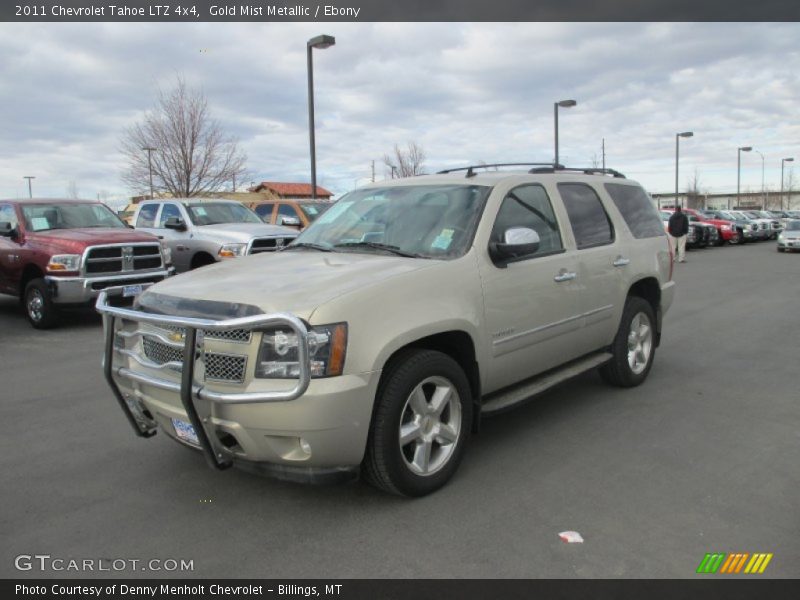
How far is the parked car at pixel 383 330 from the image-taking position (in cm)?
321

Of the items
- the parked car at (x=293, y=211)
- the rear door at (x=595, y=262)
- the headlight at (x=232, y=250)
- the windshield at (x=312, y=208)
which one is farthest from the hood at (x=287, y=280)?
the windshield at (x=312, y=208)

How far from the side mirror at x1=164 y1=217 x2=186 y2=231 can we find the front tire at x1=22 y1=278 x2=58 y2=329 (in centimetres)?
270

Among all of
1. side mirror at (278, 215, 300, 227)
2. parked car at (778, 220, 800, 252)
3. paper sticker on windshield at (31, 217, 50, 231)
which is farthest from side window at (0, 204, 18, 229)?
parked car at (778, 220, 800, 252)

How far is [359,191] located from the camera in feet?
17.7

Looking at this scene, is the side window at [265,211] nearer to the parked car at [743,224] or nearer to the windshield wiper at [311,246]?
the windshield wiper at [311,246]

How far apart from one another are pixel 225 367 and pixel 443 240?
1.67 m

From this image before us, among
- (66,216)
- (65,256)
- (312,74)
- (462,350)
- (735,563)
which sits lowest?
(735,563)

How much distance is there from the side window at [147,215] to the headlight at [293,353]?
1101 cm

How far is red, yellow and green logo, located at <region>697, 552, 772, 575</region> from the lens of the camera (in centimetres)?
299

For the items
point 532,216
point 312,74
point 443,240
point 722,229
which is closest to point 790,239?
point 722,229

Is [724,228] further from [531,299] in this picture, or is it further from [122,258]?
[531,299]

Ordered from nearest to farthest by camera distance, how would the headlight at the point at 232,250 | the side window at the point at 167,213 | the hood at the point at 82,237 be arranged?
the hood at the point at 82,237
the headlight at the point at 232,250
the side window at the point at 167,213

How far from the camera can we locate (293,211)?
49.2 ft
